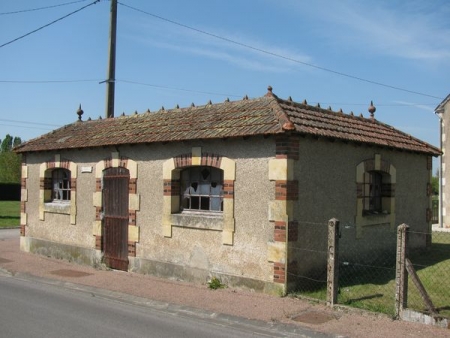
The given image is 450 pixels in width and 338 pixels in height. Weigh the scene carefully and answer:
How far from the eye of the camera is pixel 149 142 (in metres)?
10.8

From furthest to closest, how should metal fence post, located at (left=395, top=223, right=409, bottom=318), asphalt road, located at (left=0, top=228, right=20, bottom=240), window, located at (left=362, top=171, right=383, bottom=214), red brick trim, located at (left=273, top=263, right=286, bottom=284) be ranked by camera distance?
asphalt road, located at (left=0, top=228, right=20, bottom=240) → window, located at (left=362, top=171, right=383, bottom=214) → red brick trim, located at (left=273, top=263, right=286, bottom=284) → metal fence post, located at (left=395, top=223, right=409, bottom=318)

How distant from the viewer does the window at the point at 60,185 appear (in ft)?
45.8

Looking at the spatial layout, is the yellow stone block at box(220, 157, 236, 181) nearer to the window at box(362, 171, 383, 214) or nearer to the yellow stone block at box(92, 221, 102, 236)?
the window at box(362, 171, 383, 214)

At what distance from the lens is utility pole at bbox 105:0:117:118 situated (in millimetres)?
18547

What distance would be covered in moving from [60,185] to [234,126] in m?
6.98

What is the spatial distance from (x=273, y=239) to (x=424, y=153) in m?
6.43

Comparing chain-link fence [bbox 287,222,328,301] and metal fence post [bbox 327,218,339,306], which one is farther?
chain-link fence [bbox 287,222,328,301]

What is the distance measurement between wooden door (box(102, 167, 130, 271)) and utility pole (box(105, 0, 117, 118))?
22.8 ft

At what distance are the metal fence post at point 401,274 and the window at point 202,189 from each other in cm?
392

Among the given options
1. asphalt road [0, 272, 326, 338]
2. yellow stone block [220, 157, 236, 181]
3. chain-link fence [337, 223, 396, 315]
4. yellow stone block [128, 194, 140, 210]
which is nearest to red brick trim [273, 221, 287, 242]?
chain-link fence [337, 223, 396, 315]

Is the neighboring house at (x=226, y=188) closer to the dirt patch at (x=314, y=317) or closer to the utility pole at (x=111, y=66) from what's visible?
the dirt patch at (x=314, y=317)

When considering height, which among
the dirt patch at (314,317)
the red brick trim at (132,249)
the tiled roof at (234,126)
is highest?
the tiled roof at (234,126)

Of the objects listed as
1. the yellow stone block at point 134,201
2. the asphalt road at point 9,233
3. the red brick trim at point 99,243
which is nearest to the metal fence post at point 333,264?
the yellow stone block at point 134,201

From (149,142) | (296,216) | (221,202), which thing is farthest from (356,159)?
(149,142)
